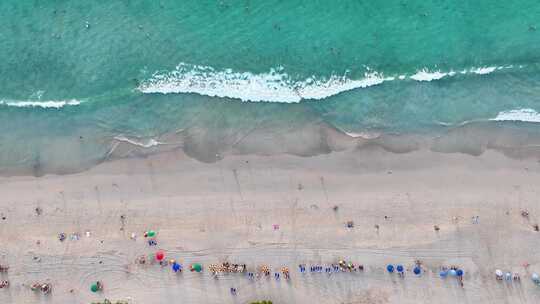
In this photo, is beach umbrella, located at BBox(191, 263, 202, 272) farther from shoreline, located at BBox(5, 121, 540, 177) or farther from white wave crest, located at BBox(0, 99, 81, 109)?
white wave crest, located at BBox(0, 99, 81, 109)

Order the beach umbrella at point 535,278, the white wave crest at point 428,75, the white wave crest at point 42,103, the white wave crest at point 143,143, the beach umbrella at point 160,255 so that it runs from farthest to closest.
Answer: the white wave crest at point 428,75, the white wave crest at point 42,103, the white wave crest at point 143,143, the beach umbrella at point 160,255, the beach umbrella at point 535,278

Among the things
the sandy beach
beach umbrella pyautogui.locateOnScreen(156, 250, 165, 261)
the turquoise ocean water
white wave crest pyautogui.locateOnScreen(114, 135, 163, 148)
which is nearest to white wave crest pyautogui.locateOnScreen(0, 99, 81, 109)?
the turquoise ocean water

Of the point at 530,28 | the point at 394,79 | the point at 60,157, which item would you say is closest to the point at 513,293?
the point at 394,79

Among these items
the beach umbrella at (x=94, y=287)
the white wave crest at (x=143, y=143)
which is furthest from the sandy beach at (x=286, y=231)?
the white wave crest at (x=143, y=143)

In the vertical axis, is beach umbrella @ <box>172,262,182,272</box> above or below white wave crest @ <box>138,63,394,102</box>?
below

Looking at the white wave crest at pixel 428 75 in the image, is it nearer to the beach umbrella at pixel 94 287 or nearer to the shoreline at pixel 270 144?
the shoreline at pixel 270 144

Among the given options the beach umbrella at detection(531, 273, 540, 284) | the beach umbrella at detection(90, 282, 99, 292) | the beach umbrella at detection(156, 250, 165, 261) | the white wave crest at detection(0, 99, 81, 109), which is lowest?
the beach umbrella at detection(531, 273, 540, 284)

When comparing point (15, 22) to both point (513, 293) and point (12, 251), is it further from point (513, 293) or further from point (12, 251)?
point (513, 293)
